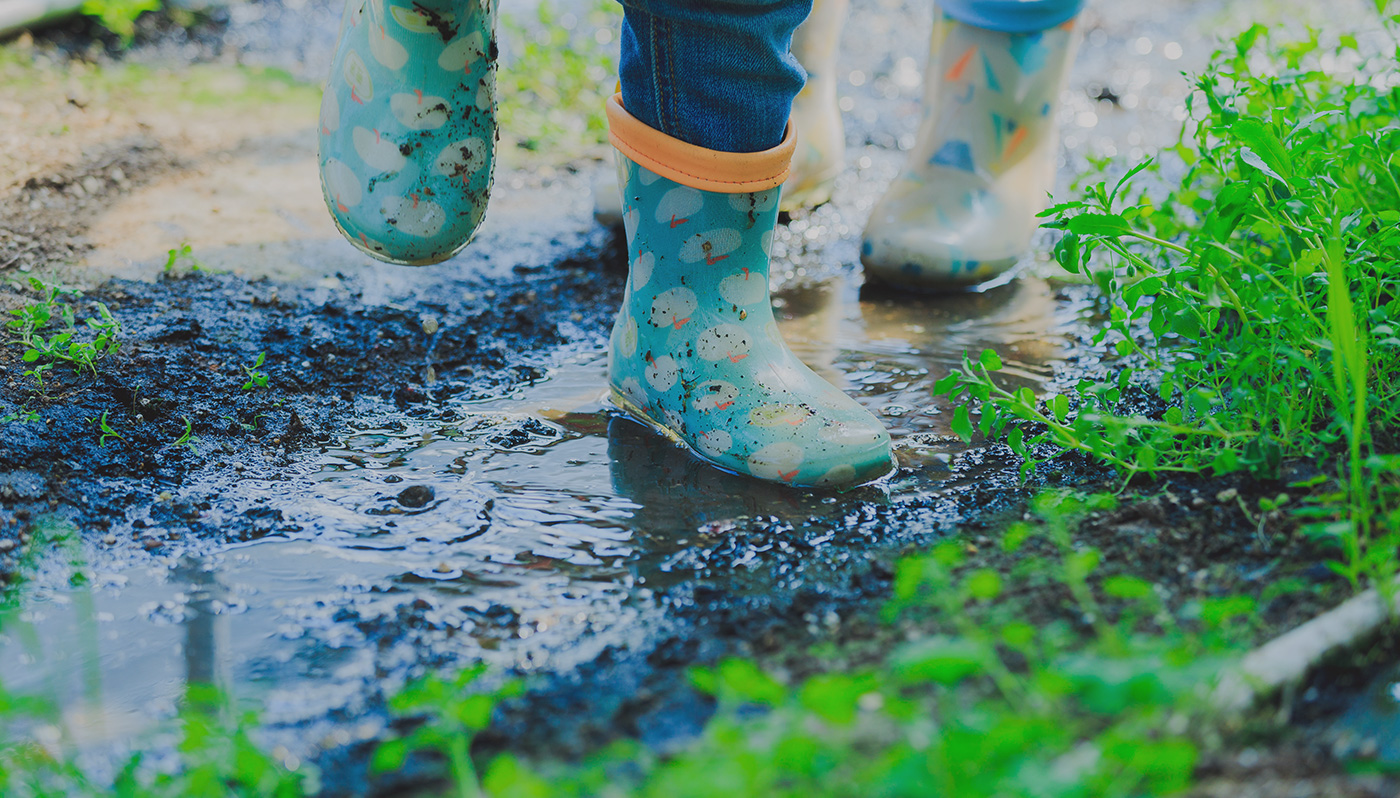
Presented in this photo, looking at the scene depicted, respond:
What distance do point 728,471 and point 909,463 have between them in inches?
10.4

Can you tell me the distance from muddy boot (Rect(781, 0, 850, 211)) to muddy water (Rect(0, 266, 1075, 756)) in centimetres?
75

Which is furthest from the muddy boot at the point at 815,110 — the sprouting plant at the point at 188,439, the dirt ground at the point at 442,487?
the sprouting plant at the point at 188,439

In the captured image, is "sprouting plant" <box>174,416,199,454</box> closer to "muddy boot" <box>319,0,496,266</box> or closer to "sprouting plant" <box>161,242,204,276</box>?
"muddy boot" <box>319,0,496,266</box>

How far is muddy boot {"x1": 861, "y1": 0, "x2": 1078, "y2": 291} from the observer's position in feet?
6.86

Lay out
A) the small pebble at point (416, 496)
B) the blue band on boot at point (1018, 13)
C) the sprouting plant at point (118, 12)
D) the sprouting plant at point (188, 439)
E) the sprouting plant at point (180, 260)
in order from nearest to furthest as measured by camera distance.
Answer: the small pebble at point (416, 496) → the sprouting plant at point (188, 439) → the sprouting plant at point (180, 260) → the blue band on boot at point (1018, 13) → the sprouting plant at point (118, 12)

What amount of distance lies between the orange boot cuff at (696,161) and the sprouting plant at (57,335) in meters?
0.89

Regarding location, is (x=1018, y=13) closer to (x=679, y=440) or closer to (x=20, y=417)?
(x=679, y=440)

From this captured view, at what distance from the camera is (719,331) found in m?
1.55

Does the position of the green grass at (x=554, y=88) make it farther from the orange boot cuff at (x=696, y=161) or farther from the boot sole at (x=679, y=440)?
the orange boot cuff at (x=696, y=161)

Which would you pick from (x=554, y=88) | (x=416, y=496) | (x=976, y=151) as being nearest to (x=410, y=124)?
(x=416, y=496)

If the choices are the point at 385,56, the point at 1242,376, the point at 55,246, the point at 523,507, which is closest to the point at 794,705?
the point at 523,507

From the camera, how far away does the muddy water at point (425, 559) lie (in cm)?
110

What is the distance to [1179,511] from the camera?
50.4 inches

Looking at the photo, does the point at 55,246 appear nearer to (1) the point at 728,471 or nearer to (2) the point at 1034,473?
(1) the point at 728,471
